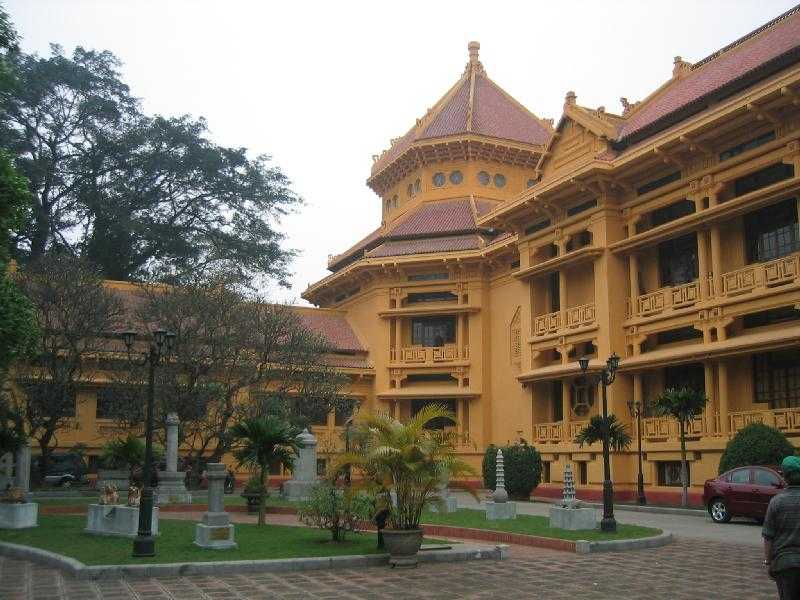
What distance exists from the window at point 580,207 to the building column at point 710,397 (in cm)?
741

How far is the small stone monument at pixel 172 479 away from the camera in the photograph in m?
25.5

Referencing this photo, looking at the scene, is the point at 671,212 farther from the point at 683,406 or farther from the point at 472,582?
the point at 472,582

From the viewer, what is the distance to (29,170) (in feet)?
140

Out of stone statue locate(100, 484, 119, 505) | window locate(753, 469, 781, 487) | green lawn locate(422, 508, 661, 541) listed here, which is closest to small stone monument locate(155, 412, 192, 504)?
stone statue locate(100, 484, 119, 505)

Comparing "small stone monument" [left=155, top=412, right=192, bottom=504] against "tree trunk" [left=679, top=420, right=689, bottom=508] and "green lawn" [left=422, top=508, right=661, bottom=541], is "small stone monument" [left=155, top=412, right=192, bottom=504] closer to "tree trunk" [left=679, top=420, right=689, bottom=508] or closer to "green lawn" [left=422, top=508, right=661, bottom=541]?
"green lawn" [left=422, top=508, right=661, bottom=541]

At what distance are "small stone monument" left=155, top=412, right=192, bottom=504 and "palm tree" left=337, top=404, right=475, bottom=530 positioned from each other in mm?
13219

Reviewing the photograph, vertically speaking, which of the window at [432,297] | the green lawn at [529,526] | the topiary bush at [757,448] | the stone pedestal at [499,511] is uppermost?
the window at [432,297]

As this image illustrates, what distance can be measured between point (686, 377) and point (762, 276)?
4884 mm

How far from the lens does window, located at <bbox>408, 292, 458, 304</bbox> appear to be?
128ft

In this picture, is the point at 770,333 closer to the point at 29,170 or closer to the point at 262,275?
the point at 262,275

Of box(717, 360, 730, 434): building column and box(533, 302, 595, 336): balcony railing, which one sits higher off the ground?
box(533, 302, 595, 336): balcony railing

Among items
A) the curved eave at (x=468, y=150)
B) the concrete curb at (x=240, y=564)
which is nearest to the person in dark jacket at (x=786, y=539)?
the concrete curb at (x=240, y=564)

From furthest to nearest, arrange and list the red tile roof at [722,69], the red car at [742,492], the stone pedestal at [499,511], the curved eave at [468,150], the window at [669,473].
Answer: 1. the curved eave at [468,150]
2. the window at [669,473]
3. the red tile roof at [722,69]
4. the stone pedestal at [499,511]
5. the red car at [742,492]

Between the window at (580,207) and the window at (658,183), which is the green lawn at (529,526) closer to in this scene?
the window at (658,183)
